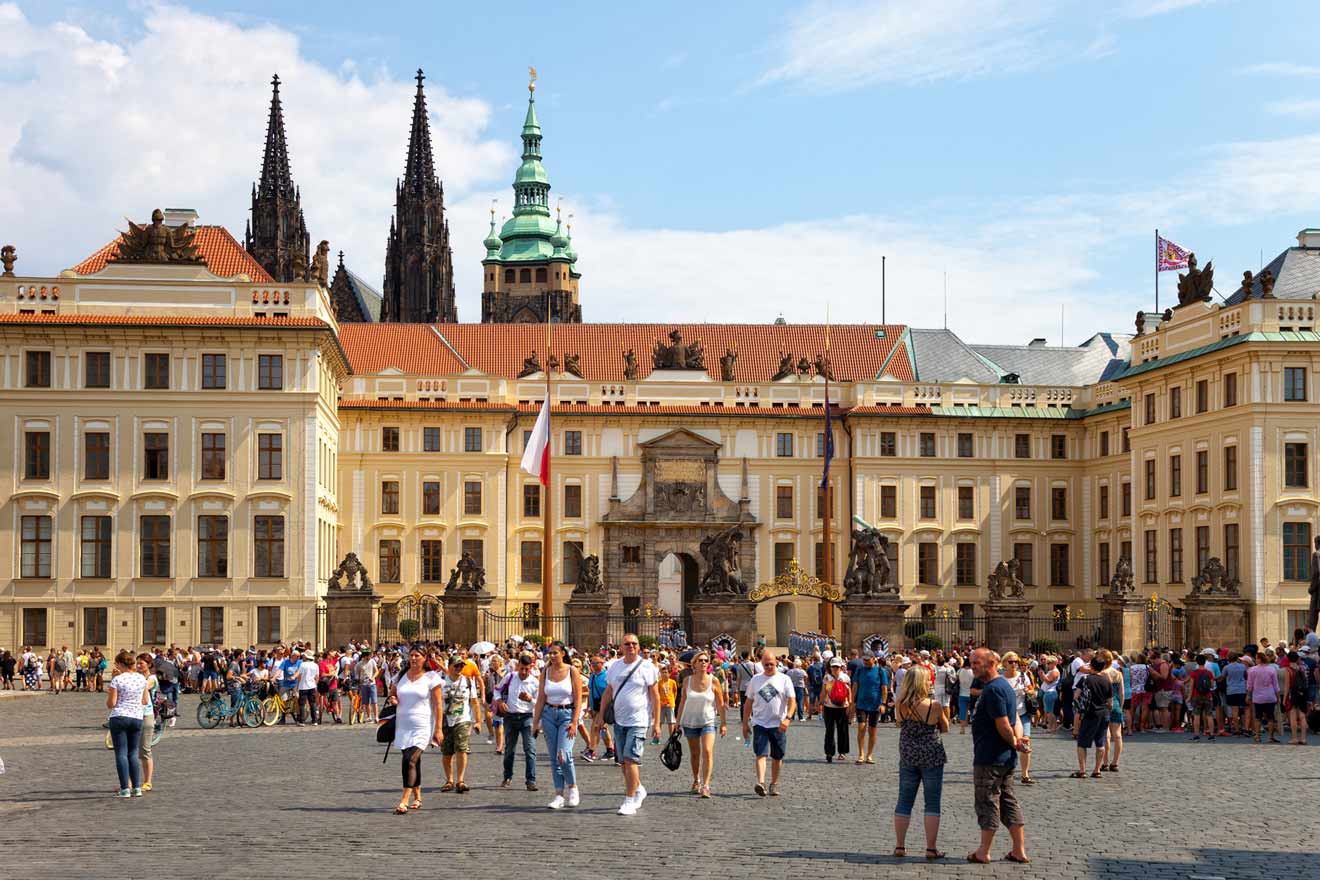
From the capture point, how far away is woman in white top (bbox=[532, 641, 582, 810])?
60.4 feet

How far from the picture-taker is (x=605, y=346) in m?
77.2

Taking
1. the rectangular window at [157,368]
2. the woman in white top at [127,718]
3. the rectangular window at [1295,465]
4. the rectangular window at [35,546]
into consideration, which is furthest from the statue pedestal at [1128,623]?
the woman in white top at [127,718]

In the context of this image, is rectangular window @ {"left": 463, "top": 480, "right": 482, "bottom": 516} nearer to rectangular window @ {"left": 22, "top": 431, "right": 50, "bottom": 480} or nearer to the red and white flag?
rectangular window @ {"left": 22, "top": 431, "right": 50, "bottom": 480}

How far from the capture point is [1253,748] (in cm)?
2720

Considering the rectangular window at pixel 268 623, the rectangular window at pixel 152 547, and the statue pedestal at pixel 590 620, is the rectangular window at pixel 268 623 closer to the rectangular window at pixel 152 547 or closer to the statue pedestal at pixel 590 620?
the rectangular window at pixel 152 547

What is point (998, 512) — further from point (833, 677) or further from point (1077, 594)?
point (833, 677)

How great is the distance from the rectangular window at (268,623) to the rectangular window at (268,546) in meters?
1.03

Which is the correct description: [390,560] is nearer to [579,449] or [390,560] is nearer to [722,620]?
[579,449]

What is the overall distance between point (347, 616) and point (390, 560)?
21.6m

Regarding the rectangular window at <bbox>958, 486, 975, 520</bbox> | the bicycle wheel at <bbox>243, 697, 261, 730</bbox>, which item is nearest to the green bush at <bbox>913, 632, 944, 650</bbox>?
the rectangular window at <bbox>958, 486, 975, 520</bbox>

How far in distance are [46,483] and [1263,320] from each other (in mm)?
36779

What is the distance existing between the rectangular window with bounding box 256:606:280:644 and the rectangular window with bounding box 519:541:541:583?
60.5 feet

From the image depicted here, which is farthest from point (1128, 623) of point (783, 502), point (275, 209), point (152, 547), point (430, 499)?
point (275, 209)

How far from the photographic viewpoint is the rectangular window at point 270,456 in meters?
54.6
